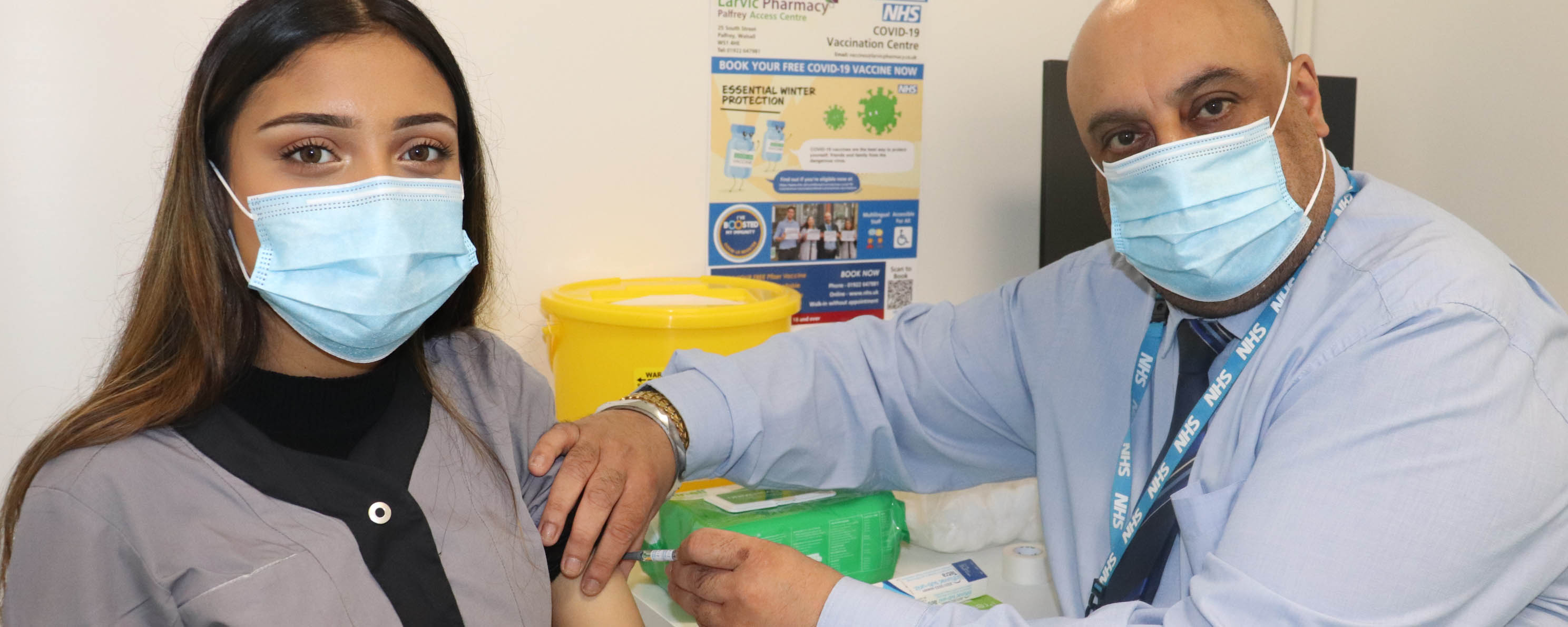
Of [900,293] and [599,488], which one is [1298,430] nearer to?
[599,488]

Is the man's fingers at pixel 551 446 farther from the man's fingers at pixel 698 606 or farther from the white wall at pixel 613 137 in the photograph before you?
the white wall at pixel 613 137

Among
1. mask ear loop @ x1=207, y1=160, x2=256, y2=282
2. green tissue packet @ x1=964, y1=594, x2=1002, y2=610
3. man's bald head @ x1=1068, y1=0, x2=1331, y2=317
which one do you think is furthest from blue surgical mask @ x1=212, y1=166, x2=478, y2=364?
green tissue packet @ x1=964, y1=594, x2=1002, y2=610

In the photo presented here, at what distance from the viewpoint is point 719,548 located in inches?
49.0

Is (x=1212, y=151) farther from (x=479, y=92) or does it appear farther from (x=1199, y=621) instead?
(x=479, y=92)

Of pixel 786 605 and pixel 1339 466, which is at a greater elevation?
pixel 1339 466

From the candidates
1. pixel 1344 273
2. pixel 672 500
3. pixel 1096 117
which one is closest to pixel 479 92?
pixel 672 500

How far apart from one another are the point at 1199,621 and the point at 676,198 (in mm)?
1241

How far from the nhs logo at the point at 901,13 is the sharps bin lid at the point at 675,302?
0.59 m

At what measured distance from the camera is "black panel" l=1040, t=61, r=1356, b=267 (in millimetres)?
2018

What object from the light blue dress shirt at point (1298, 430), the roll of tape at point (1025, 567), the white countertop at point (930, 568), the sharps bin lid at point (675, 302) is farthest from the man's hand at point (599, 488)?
the roll of tape at point (1025, 567)

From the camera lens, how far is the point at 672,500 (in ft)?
5.50

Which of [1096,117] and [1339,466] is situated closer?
[1339,466]

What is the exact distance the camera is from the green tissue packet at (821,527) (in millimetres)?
1545

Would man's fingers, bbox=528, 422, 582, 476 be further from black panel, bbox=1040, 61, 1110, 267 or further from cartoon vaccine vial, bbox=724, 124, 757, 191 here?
black panel, bbox=1040, 61, 1110, 267
